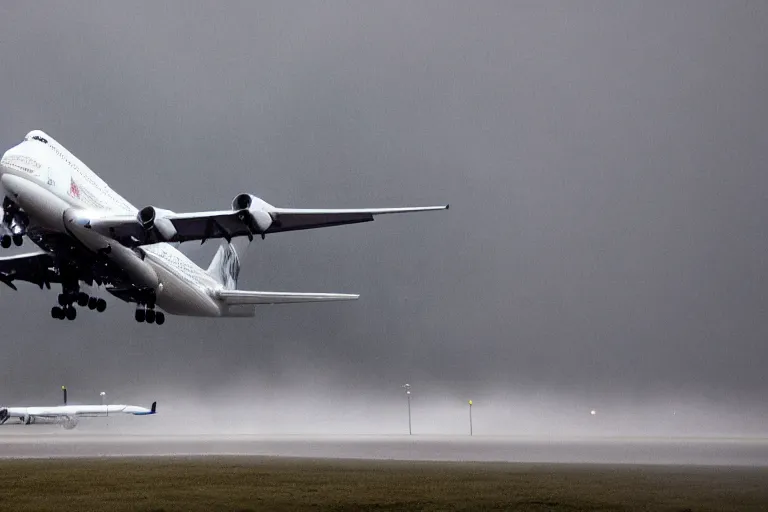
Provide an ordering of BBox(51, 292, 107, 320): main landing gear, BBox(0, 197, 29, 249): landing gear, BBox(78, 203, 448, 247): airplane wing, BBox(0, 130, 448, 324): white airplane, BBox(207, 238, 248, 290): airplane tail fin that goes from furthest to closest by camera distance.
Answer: BBox(207, 238, 248, 290): airplane tail fin, BBox(51, 292, 107, 320): main landing gear, BBox(78, 203, 448, 247): airplane wing, BBox(0, 197, 29, 249): landing gear, BBox(0, 130, 448, 324): white airplane

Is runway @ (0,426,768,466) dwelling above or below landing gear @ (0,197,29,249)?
below

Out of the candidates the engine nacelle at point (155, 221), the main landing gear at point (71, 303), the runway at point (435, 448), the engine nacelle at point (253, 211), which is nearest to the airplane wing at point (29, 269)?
the main landing gear at point (71, 303)

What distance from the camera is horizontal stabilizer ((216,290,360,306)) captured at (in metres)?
58.2

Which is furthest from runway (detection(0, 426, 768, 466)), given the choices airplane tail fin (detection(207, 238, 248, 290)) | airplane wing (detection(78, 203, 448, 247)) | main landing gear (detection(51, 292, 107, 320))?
airplane wing (detection(78, 203, 448, 247))

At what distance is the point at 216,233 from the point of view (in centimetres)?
4825

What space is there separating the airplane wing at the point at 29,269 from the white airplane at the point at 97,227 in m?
0.06

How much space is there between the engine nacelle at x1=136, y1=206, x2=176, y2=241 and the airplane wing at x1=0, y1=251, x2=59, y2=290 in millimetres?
12262

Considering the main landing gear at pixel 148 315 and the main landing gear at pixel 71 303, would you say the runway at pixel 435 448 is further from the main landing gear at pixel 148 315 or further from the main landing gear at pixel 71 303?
the main landing gear at pixel 71 303

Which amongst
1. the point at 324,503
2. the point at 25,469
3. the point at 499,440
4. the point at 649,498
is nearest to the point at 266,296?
the point at 324,503

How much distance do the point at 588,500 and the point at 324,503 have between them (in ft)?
45.1

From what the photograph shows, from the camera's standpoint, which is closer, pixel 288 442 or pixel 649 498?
pixel 649 498

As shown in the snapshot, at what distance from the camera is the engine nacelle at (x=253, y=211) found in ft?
150

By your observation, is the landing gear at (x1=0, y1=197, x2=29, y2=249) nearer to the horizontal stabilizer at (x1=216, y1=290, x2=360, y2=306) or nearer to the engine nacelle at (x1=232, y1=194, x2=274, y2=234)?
the engine nacelle at (x1=232, y1=194, x2=274, y2=234)

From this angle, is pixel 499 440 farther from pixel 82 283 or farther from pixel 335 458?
pixel 82 283
